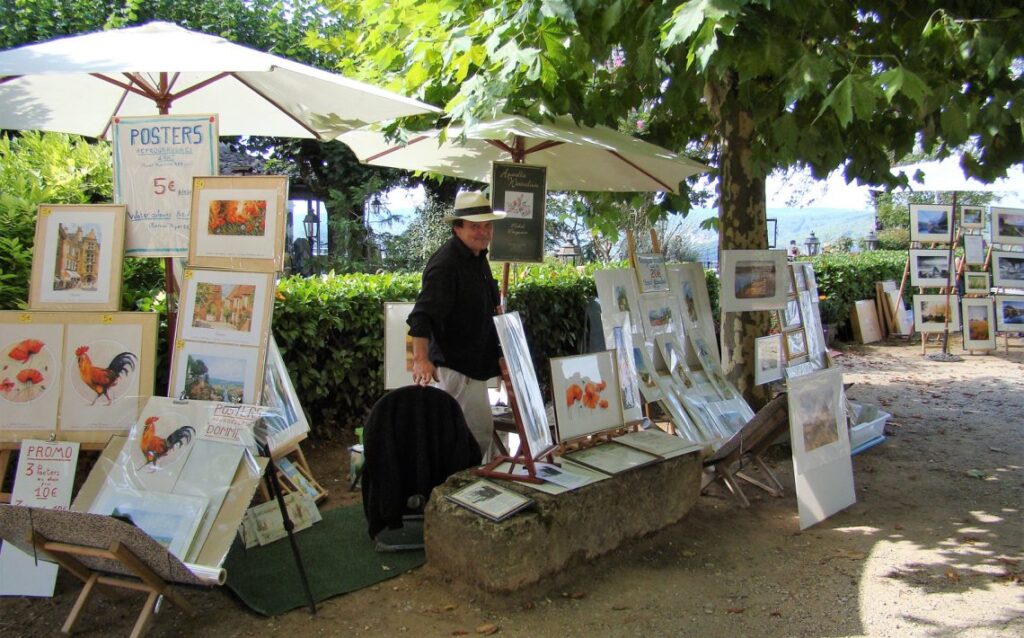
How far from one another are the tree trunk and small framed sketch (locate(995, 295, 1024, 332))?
7150 millimetres

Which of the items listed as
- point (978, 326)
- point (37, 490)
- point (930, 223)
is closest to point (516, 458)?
point (37, 490)

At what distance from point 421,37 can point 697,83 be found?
169 centimetres

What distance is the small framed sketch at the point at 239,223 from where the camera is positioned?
3303 mm

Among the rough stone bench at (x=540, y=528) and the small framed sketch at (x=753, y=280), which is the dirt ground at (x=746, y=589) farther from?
the small framed sketch at (x=753, y=280)

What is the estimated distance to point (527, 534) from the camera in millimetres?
3229

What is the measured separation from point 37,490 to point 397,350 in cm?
219

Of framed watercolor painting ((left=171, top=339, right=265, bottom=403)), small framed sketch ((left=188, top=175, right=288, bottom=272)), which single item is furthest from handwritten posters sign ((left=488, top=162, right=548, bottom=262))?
framed watercolor painting ((left=171, top=339, right=265, bottom=403))

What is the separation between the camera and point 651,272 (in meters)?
5.66

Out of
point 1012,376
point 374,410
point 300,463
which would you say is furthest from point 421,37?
point 1012,376

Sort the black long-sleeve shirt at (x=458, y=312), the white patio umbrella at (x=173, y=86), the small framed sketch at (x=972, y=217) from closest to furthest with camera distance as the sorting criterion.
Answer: the white patio umbrella at (x=173, y=86), the black long-sleeve shirt at (x=458, y=312), the small framed sketch at (x=972, y=217)

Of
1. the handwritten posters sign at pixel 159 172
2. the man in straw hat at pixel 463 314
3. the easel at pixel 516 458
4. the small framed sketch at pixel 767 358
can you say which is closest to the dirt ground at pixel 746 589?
Answer: the easel at pixel 516 458

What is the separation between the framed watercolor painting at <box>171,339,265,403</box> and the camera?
318 cm

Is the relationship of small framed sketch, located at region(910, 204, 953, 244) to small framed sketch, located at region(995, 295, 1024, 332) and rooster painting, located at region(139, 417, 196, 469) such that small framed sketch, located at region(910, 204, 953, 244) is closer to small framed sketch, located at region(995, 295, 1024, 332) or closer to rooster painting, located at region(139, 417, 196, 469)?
small framed sketch, located at region(995, 295, 1024, 332)

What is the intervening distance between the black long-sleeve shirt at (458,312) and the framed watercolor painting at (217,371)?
3.22ft
